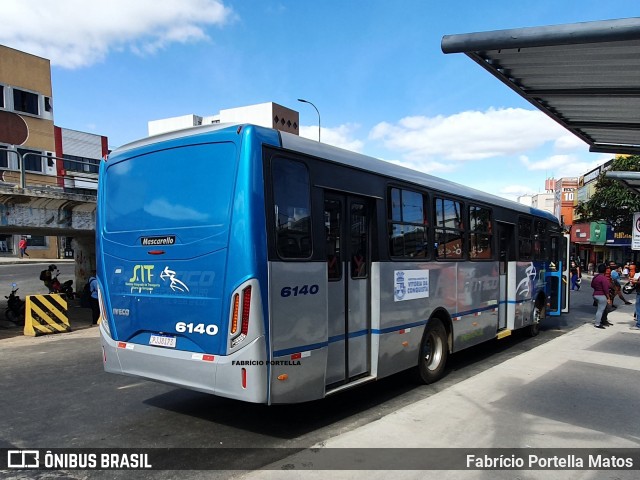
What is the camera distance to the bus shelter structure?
3.94 m

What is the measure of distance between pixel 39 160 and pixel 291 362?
30.6 metres

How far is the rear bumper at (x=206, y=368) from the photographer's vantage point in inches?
178

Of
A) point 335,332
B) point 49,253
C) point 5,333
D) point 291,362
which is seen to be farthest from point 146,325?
point 49,253

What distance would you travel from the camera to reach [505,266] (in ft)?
33.9

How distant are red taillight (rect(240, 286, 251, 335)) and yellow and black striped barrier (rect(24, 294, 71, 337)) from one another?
10312 millimetres

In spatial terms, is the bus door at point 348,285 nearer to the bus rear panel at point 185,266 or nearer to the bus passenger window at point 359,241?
the bus passenger window at point 359,241

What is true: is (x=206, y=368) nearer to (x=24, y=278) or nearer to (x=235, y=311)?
(x=235, y=311)

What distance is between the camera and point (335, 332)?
5.56m

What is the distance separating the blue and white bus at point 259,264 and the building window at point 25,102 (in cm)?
2728

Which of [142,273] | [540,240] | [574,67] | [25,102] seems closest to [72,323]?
[142,273]

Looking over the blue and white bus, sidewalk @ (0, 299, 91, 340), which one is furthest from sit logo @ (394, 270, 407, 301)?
sidewalk @ (0, 299, 91, 340)

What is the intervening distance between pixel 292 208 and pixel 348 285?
1350 millimetres

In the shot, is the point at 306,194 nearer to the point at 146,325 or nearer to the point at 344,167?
the point at 344,167

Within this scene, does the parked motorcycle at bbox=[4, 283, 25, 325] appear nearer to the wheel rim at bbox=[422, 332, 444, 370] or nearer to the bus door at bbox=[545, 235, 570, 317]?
the wheel rim at bbox=[422, 332, 444, 370]
